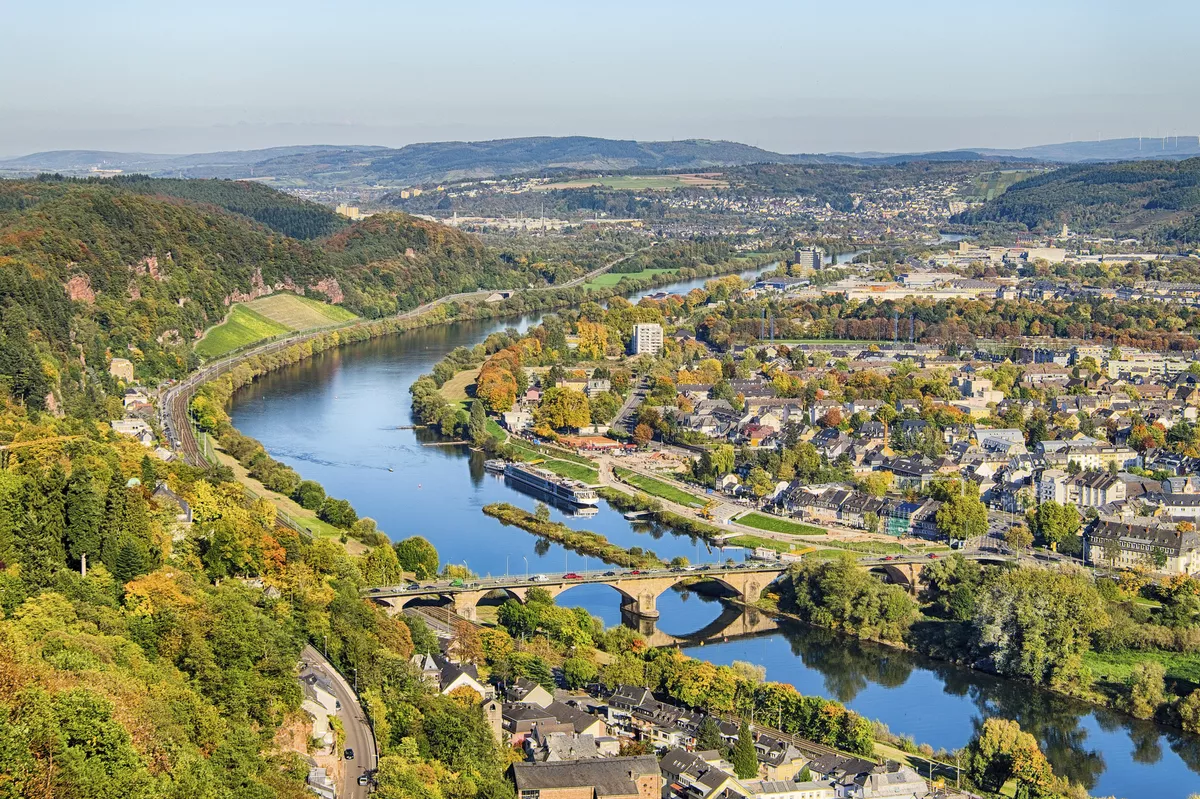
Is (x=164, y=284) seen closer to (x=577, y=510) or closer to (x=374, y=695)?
(x=577, y=510)

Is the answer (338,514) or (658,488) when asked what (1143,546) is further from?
(338,514)

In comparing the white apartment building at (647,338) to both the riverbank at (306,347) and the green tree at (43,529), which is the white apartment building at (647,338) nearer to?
the riverbank at (306,347)

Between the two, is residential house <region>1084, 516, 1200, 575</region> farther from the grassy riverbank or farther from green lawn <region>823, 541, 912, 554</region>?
the grassy riverbank

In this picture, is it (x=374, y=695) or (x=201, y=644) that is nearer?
(x=201, y=644)

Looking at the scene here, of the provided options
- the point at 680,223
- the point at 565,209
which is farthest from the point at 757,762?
the point at 565,209

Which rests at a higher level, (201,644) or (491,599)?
(201,644)

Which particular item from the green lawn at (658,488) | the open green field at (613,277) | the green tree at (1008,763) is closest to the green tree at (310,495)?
the green lawn at (658,488)
